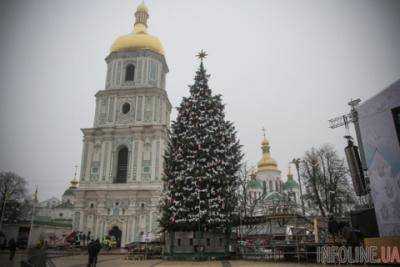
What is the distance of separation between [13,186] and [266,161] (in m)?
45.5

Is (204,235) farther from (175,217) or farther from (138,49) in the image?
(138,49)

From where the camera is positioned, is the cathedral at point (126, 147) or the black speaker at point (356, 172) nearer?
the black speaker at point (356, 172)

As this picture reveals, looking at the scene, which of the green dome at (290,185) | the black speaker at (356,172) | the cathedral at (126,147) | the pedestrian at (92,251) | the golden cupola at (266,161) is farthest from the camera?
the golden cupola at (266,161)

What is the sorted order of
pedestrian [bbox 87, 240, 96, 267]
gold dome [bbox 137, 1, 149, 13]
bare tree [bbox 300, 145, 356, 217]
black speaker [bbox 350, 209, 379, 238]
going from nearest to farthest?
pedestrian [bbox 87, 240, 96, 267]
black speaker [bbox 350, 209, 379, 238]
bare tree [bbox 300, 145, 356, 217]
gold dome [bbox 137, 1, 149, 13]

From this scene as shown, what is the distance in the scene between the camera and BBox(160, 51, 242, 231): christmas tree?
1727cm

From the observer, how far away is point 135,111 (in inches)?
1464

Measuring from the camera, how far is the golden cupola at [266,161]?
6625cm

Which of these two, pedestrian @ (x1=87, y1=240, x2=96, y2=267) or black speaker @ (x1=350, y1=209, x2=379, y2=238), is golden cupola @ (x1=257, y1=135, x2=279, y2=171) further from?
pedestrian @ (x1=87, y1=240, x2=96, y2=267)

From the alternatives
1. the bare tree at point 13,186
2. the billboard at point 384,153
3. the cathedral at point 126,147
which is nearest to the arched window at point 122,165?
the cathedral at point 126,147

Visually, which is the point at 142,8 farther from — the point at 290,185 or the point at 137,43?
the point at 290,185

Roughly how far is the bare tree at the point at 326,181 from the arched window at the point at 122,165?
18828 millimetres

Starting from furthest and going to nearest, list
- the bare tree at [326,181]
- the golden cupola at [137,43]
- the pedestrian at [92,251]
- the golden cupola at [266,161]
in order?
the golden cupola at [266,161] < the golden cupola at [137,43] < the bare tree at [326,181] < the pedestrian at [92,251]

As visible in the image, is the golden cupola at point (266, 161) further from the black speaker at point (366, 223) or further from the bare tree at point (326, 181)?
the black speaker at point (366, 223)

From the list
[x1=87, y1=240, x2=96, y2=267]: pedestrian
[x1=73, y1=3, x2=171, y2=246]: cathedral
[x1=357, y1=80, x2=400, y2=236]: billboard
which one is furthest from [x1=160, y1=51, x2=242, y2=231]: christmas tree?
[x1=73, y1=3, x2=171, y2=246]: cathedral
